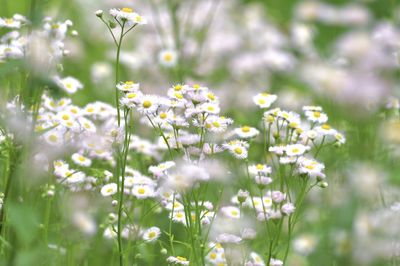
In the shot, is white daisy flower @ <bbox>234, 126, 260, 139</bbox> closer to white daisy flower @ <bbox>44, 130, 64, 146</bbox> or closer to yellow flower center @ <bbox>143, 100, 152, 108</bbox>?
yellow flower center @ <bbox>143, 100, 152, 108</bbox>

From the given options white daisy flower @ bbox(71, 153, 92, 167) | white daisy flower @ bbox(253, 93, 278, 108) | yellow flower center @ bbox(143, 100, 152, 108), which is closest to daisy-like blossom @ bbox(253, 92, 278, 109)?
white daisy flower @ bbox(253, 93, 278, 108)

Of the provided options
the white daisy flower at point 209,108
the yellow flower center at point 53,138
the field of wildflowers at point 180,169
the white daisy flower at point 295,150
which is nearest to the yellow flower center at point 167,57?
the field of wildflowers at point 180,169

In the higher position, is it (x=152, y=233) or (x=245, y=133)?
(x=245, y=133)

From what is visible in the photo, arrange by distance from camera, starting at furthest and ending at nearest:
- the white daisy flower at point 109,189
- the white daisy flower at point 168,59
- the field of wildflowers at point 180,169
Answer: the white daisy flower at point 168,59 < the white daisy flower at point 109,189 < the field of wildflowers at point 180,169

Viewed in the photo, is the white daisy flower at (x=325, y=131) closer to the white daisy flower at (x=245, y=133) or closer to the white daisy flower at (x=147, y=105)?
the white daisy flower at (x=245, y=133)

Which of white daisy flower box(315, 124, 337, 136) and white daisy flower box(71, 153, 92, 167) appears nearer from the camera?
white daisy flower box(315, 124, 337, 136)

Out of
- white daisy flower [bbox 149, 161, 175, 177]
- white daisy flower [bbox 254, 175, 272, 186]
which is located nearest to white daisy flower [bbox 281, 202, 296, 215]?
white daisy flower [bbox 254, 175, 272, 186]

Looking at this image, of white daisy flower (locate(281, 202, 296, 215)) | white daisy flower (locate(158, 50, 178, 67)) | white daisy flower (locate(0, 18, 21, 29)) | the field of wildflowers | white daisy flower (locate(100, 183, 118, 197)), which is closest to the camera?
the field of wildflowers

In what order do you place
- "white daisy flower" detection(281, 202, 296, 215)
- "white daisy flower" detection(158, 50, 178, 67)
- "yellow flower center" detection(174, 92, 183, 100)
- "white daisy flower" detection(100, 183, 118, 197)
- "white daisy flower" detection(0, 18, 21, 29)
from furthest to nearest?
"white daisy flower" detection(158, 50, 178, 67) < "white daisy flower" detection(0, 18, 21, 29) < "white daisy flower" detection(100, 183, 118, 197) < "yellow flower center" detection(174, 92, 183, 100) < "white daisy flower" detection(281, 202, 296, 215)

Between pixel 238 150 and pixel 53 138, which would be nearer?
pixel 238 150

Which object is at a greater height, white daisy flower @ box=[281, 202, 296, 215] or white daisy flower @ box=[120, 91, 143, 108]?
white daisy flower @ box=[120, 91, 143, 108]

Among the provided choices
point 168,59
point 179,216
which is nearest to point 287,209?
point 179,216

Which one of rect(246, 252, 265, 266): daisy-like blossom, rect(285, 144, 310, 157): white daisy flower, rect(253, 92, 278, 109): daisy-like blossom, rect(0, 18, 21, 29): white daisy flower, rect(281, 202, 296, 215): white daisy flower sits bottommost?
rect(246, 252, 265, 266): daisy-like blossom

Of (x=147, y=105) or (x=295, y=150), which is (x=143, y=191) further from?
(x=295, y=150)
